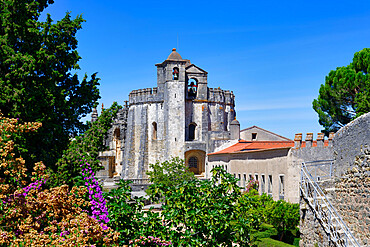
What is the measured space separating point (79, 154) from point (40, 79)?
84.6 inches

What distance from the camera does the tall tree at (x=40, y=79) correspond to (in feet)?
28.0

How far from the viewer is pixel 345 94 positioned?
3012 centimetres

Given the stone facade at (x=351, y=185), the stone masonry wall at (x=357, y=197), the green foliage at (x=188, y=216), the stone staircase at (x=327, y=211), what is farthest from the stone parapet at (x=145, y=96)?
the green foliage at (x=188, y=216)

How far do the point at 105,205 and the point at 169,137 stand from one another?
122 ft

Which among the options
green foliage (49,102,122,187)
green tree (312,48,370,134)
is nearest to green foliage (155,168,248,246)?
green foliage (49,102,122,187)

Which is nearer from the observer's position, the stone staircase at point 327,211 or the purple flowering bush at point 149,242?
the purple flowering bush at point 149,242

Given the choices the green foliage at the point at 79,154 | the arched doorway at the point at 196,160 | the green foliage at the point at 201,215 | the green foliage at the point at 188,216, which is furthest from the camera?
the arched doorway at the point at 196,160

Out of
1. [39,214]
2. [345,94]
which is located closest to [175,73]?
[345,94]

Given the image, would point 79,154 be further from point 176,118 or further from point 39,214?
point 176,118

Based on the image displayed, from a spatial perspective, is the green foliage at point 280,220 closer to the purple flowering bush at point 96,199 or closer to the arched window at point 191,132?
the purple flowering bush at point 96,199

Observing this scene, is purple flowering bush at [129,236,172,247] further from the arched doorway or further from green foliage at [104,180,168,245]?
the arched doorway

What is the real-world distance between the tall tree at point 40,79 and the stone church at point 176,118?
107 ft

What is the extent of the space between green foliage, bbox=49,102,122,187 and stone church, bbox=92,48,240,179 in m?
33.3

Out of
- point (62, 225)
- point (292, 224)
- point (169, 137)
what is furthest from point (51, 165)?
point (169, 137)
